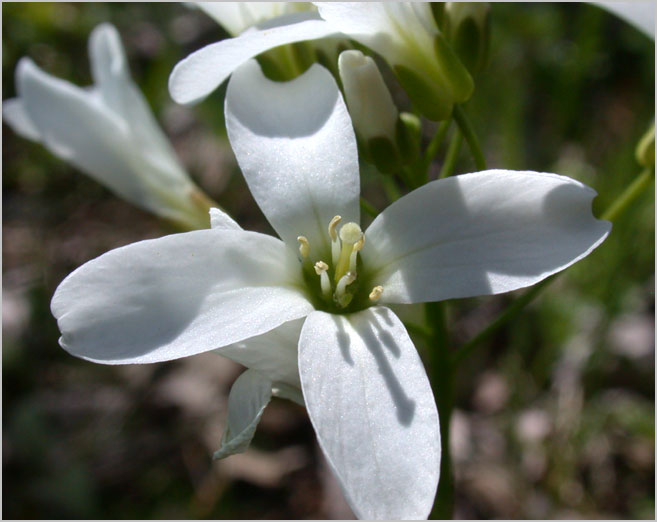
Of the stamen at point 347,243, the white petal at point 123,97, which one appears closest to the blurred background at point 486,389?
the white petal at point 123,97

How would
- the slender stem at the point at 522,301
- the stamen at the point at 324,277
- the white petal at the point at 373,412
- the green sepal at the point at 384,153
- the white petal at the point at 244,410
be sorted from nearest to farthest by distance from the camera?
the white petal at the point at 373,412 < the white petal at the point at 244,410 < the stamen at the point at 324,277 < the green sepal at the point at 384,153 < the slender stem at the point at 522,301

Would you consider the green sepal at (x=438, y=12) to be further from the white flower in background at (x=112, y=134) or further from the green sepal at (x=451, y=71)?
the white flower in background at (x=112, y=134)

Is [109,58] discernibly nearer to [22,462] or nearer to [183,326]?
[183,326]

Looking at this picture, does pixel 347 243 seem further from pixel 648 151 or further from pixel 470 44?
pixel 648 151

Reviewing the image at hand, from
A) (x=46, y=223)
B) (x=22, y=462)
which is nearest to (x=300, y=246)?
(x=22, y=462)

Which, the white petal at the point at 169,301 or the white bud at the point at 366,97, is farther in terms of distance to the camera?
the white bud at the point at 366,97

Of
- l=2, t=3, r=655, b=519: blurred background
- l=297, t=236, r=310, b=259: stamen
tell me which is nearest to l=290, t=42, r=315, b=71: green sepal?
l=297, t=236, r=310, b=259: stamen

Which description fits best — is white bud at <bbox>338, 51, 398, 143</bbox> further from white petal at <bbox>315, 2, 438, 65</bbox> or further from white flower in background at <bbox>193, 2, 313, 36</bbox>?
white flower in background at <bbox>193, 2, 313, 36</bbox>

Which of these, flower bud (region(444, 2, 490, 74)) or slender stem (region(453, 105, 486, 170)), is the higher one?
flower bud (region(444, 2, 490, 74))
